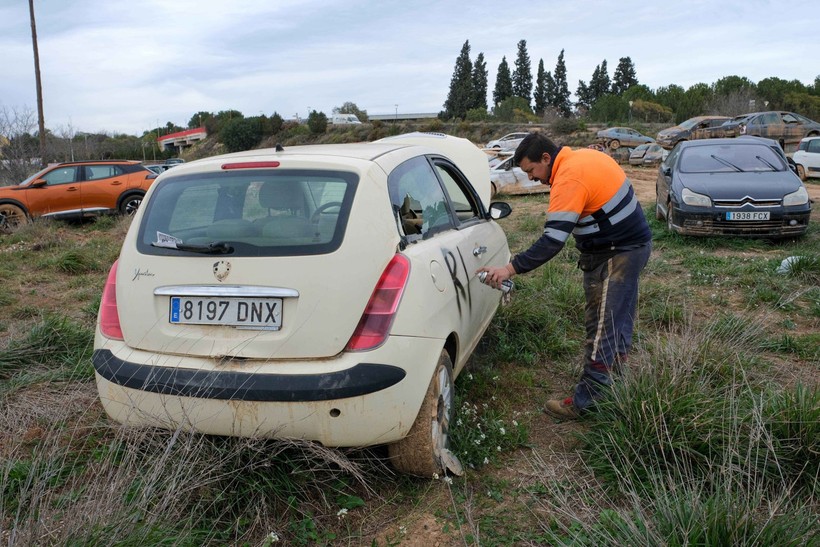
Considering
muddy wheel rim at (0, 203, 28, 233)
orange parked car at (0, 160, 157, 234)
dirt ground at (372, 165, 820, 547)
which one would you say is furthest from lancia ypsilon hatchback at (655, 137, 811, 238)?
muddy wheel rim at (0, 203, 28, 233)

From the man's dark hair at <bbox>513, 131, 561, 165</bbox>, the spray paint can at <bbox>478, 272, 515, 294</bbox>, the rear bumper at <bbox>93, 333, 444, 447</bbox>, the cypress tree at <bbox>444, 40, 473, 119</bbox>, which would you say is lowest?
the rear bumper at <bbox>93, 333, 444, 447</bbox>

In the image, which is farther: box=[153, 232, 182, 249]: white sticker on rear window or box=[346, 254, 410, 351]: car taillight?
box=[153, 232, 182, 249]: white sticker on rear window

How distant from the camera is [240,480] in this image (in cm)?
270

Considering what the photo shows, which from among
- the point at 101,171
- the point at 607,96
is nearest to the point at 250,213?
the point at 101,171

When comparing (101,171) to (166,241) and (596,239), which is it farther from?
(596,239)

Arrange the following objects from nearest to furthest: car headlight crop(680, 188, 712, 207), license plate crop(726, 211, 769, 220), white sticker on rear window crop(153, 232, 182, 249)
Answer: white sticker on rear window crop(153, 232, 182, 249) < license plate crop(726, 211, 769, 220) < car headlight crop(680, 188, 712, 207)

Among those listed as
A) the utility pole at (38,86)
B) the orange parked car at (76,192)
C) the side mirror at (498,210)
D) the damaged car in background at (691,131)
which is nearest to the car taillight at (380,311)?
the side mirror at (498,210)

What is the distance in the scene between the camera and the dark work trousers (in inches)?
138

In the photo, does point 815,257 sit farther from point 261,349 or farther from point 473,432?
point 261,349

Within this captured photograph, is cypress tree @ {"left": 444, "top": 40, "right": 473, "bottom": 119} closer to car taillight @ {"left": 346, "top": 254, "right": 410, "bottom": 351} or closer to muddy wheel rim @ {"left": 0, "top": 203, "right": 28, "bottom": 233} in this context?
muddy wheel rim @ {"left": 0, "top": 203, "right": 28, "bottom": 233}

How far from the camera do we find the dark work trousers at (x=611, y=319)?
352 cm

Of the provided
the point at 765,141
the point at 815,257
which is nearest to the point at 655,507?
the point at 815,257

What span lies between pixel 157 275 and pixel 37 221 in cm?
1131

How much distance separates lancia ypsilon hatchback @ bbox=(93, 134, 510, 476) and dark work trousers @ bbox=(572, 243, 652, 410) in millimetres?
892
